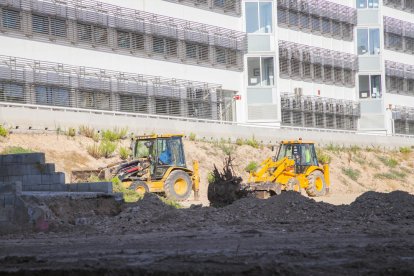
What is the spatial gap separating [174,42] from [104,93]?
7.31 meters

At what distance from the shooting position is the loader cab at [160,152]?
32.4 m

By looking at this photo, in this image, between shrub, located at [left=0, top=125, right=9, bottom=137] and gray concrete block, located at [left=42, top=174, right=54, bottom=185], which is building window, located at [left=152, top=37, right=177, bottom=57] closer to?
shrub, located at [left=0, top=125, right=9, bottom=137]

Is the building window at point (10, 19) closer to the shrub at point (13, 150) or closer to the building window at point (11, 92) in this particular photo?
the building window at point (11, 92)

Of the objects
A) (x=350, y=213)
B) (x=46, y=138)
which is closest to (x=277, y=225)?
(x=350, y=213)

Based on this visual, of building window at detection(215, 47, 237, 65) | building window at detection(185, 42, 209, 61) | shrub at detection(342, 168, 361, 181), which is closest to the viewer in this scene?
building window at detection(185, 42, 209, 61)

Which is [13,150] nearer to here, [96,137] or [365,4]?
[96,137]

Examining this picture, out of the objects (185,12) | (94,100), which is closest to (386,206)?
(94,100)

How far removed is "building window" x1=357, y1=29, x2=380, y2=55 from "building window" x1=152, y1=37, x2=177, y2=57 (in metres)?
21.3

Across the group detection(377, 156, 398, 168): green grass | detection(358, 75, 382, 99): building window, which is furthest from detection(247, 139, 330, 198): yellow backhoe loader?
detection(358, 75, 382, 99): building window

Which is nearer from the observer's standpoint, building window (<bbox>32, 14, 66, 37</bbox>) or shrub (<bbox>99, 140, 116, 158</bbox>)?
shrub (<bbox>99, 140, 116, 158</bbox>)

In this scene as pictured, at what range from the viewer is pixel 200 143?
44719 millimetres

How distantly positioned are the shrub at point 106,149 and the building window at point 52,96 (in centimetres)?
462

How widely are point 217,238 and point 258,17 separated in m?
40.9

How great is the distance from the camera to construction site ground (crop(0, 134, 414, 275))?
11.1 metres
